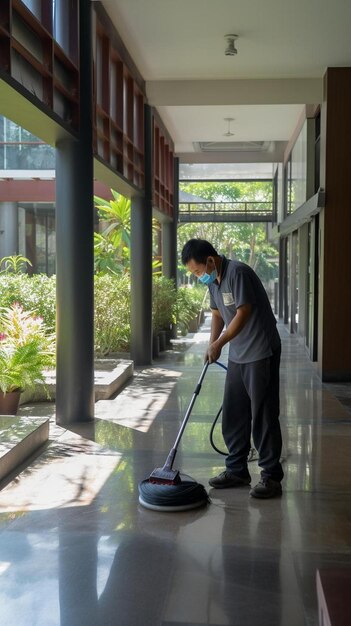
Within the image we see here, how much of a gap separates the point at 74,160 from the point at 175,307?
27.5 feet

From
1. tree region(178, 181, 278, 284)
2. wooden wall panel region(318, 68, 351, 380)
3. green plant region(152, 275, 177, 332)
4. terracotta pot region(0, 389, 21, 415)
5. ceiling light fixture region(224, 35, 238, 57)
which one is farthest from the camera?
tree region(178, 181, 278, 284)

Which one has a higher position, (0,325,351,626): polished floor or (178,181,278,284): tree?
(178,181,278,284): tree

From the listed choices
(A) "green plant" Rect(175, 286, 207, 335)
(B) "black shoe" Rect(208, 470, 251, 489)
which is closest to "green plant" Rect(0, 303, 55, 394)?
(B) "black shoe" Rect(208, 470, 251, 489)

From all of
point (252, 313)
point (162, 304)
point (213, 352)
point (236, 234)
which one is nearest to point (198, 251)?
point (252, 313)

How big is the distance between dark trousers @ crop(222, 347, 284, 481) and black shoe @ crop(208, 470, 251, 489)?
0.23 metres

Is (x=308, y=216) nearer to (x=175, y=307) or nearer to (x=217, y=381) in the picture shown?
(x=217, y=381)

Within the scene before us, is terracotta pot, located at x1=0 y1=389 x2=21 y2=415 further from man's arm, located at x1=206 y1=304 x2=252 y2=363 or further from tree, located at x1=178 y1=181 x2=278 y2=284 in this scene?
tree, located at x1=178 y1=181 x2=278 y2=284

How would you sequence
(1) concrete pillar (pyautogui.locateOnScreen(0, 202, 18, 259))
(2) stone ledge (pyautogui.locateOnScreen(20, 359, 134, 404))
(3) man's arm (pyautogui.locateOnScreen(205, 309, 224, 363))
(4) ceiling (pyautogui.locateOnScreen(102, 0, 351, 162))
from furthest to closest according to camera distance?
(1) concrete pillar (pyautogui.locateOnScreen(0, 202, 18, 259)) → (2) stone ledge (pyautogui.locateOnScreen(20, 359, 134, 404)) → (4) ceiling (pyautogui.locateOnScreen(102, 0, 351, 162)) → (3) man's arm (pyautogui.locateOnScreen(205, 309, 224, 363))

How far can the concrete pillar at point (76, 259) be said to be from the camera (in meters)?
6.92

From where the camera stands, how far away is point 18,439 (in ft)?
17.8

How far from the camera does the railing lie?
76.5 feet

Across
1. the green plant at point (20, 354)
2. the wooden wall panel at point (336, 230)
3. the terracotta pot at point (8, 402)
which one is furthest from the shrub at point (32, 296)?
the wooden wall panel at point (336, 230)

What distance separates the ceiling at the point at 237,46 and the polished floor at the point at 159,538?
172 inches

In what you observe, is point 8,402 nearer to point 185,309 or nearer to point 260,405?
point 260,405
